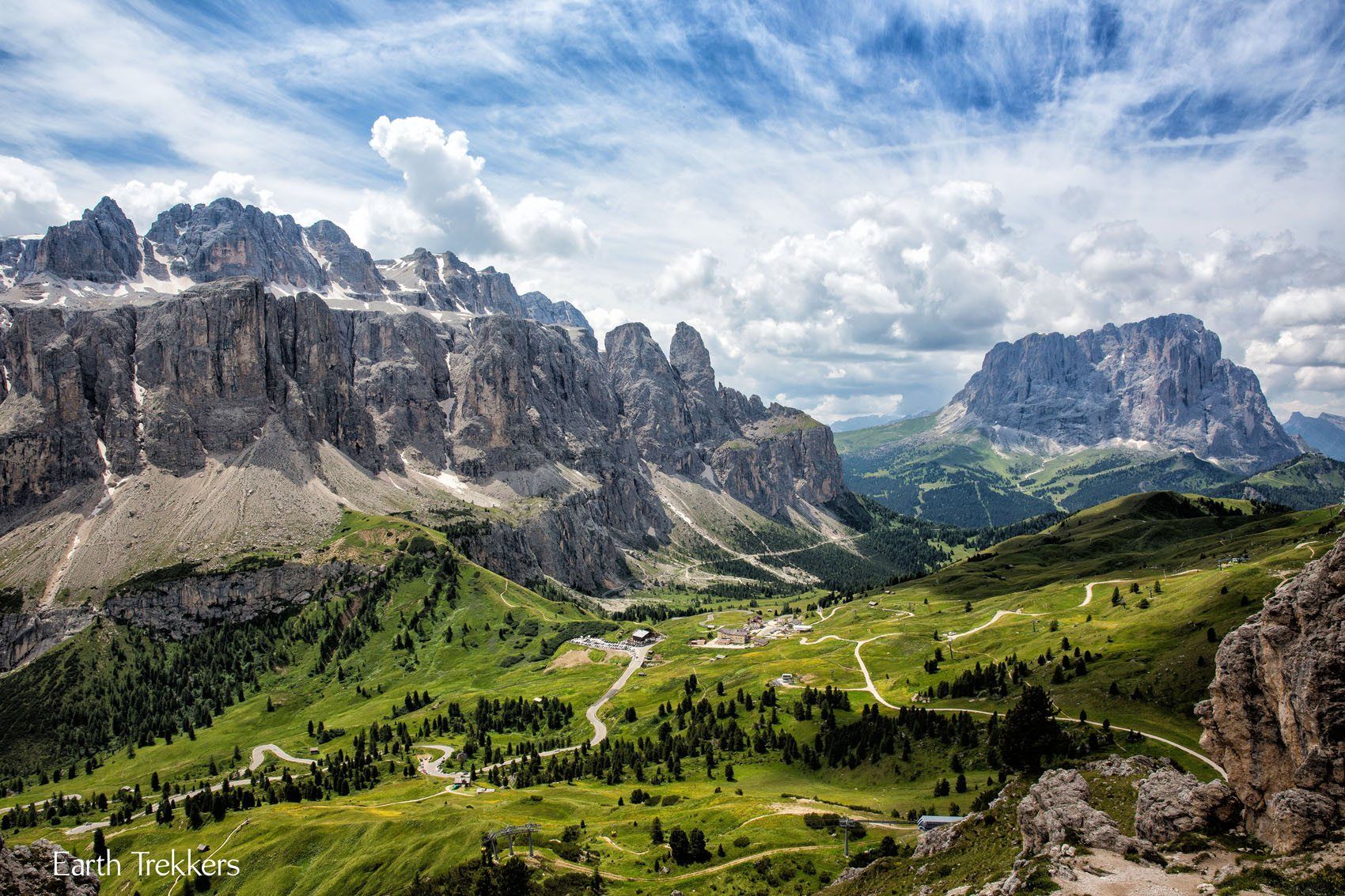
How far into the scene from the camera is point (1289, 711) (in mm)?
35719

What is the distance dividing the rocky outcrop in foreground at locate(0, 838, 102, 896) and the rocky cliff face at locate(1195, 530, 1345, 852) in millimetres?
59196

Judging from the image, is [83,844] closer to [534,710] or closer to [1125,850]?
[534,710]

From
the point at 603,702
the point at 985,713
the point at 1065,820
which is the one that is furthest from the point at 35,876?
the point at 603,702

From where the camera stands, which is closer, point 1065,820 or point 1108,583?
point 1065,820

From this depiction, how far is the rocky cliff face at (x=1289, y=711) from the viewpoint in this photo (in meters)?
32.3

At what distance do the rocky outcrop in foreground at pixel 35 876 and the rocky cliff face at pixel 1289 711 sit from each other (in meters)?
59.2

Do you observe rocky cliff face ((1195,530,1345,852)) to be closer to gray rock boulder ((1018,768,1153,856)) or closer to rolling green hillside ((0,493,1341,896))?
gray rock boulder ((1018,768,1153,856))

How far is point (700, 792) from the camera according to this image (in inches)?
3816

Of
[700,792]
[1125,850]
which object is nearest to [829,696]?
[700,792]

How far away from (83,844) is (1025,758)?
13686 centimetres

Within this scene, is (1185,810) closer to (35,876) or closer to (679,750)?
(35,876)

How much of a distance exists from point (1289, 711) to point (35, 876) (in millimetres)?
63189

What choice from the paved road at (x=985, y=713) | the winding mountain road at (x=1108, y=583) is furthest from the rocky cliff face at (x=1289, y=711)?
the winding mountain road at (x=1108, y=583)

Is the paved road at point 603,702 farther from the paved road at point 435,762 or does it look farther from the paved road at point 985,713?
the paved road at point 985,713
